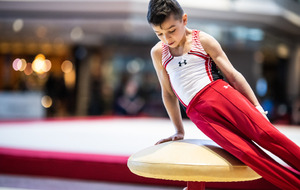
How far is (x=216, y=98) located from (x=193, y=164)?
10.5 inches

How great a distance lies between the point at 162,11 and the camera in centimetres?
127

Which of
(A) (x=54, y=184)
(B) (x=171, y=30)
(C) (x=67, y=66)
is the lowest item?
(C) (x=67, y=66)

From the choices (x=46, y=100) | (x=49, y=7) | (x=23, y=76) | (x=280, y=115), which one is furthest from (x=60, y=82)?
(x=280, y=115)

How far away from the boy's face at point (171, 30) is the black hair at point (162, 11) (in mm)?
14

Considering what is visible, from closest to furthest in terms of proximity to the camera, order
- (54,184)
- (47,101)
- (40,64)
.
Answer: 1. (54,184)
2. (47,101)
3. (40,64)

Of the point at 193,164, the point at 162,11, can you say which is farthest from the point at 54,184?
the point at 162,11

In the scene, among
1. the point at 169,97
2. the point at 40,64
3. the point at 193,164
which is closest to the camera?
the point at 193,164

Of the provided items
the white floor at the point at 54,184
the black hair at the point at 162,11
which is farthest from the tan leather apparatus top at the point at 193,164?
the white floor at the point at 54,184

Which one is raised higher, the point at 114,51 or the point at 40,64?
the point at 114,51

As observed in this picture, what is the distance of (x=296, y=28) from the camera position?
6.95 meters

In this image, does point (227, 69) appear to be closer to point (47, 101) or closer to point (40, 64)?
point (47, 101)

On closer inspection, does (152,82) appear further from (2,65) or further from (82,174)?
(82,174)

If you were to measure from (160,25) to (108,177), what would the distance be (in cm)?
131

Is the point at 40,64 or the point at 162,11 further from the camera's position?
the point at 40,64
